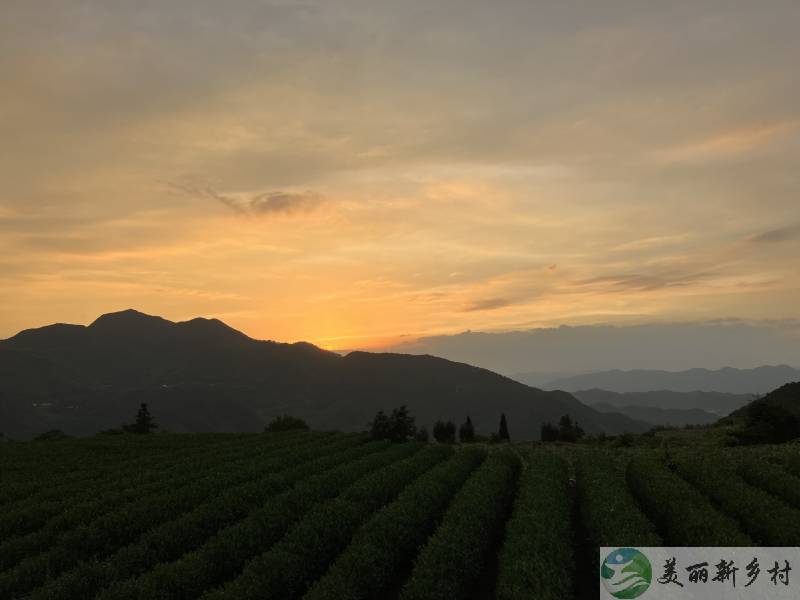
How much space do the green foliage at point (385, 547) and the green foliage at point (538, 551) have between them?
3.57 meters

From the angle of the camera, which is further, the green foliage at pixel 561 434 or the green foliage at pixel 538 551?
the green foliage at pixel 561 434

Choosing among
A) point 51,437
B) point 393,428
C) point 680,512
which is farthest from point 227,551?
point 51,437

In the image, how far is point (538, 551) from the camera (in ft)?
54.3

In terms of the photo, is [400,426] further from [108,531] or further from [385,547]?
[385,547]

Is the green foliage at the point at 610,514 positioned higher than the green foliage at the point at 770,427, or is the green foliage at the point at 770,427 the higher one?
the green foliage at the point at 770,427

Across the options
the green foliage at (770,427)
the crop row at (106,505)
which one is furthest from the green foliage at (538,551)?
the green foliage at (770,427)

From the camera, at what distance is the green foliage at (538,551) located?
14.2m

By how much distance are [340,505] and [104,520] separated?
9.84 meters

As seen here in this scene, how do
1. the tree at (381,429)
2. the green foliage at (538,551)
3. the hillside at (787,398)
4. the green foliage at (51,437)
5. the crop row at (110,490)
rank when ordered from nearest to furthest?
the green foliage at (538,551) → the crop row at (110,490) → the tree at (381,429) → the hillside at (787,398) → the green foliage at (51,437)

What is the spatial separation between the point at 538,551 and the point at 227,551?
34.7 feet

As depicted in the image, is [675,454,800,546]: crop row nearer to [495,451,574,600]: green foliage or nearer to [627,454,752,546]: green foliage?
[627,454,752,546]: green foliage

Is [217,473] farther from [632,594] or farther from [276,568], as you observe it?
[632,594]

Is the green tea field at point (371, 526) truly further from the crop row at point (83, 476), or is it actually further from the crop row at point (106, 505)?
the crop row at point (83, 476)

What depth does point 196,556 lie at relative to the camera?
57.5 feet
